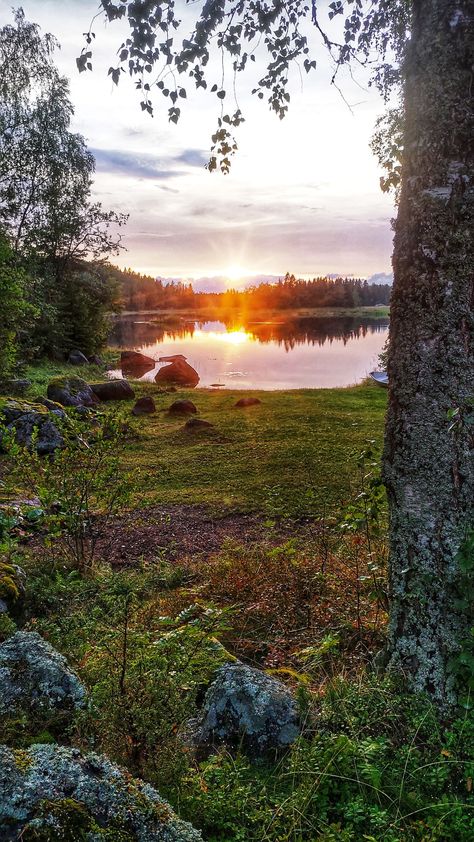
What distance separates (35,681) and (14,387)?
1829 centimetres

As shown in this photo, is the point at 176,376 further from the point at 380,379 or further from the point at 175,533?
the point at 175,533

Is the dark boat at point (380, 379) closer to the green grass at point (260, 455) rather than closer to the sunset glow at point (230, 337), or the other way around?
the green grass at point (260, 455)

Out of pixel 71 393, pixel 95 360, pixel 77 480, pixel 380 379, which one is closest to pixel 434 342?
pixel 77 480

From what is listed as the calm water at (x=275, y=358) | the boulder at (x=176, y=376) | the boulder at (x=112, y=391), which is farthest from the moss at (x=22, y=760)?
the calm water at (x=275, y=358)

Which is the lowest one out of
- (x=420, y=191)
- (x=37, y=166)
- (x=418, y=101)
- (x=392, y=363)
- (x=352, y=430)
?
(x=352, y=430)

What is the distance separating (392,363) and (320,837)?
8.38 feet

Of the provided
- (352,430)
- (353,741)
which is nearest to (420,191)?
(353,741)

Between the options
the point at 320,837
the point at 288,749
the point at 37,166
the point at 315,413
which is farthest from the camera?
the point at 37,166

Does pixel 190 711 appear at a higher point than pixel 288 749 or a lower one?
higher

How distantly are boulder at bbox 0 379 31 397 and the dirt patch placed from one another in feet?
39.7

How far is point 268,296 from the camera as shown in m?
152

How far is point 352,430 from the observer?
14641mm

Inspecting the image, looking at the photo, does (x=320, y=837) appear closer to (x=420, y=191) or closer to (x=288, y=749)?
(x=288, y=749)

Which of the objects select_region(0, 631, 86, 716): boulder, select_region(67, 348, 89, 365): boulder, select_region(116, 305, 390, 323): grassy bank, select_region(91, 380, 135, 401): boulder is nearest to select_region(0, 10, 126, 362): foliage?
select_region(67, 348, 89, 365): boulder
